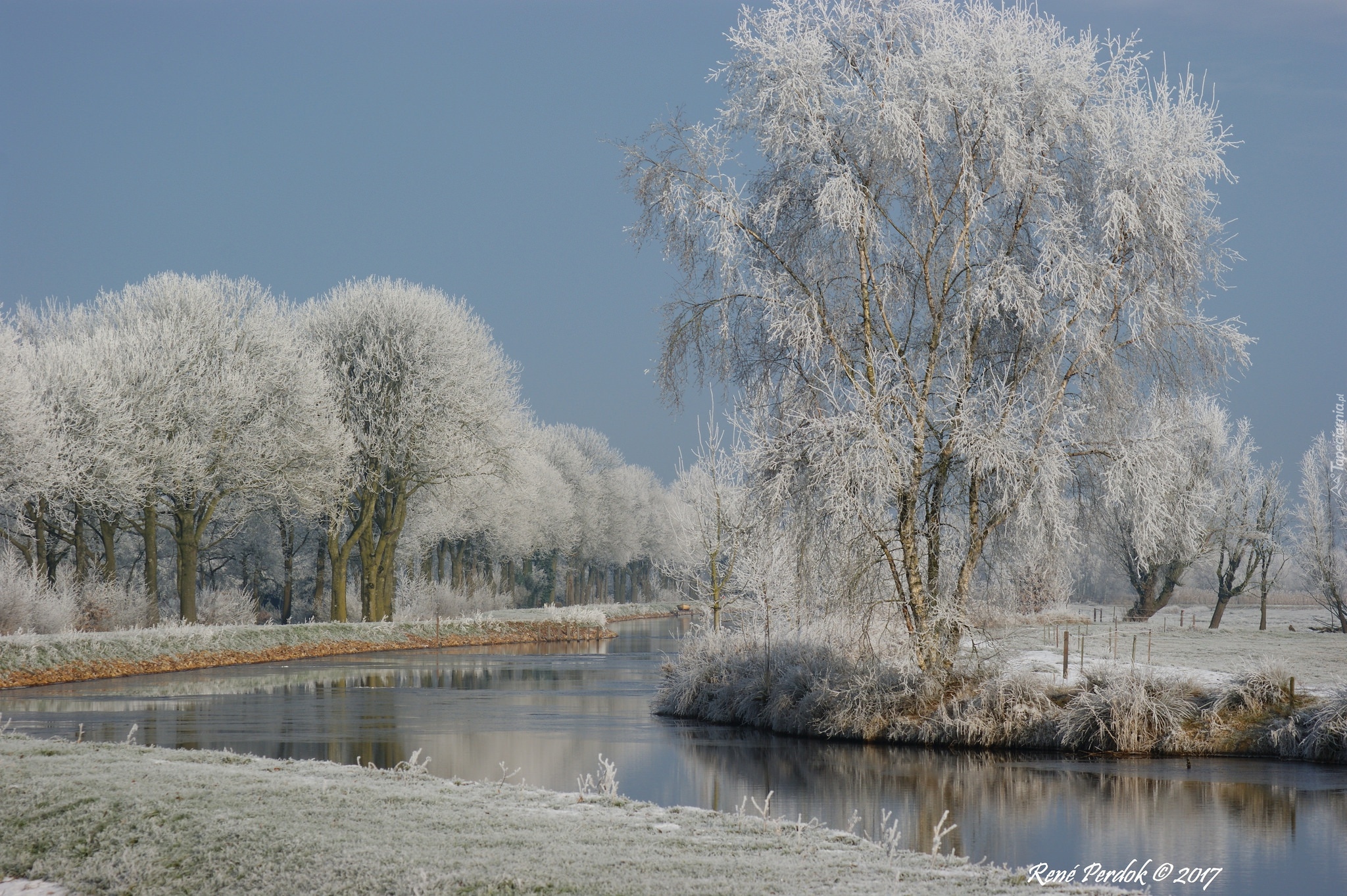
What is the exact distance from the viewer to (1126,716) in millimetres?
16703

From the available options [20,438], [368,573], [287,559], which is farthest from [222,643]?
[287,559]

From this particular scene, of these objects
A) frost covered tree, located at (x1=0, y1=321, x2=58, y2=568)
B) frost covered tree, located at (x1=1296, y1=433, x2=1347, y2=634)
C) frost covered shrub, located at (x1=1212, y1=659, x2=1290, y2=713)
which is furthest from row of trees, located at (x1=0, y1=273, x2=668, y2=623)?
frost covered tree, located at (x1=1296, y1=433, x2=1347, y2=634)

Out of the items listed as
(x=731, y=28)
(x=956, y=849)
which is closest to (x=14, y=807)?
(x=956, y=849)

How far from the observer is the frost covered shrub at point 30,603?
2892 cm

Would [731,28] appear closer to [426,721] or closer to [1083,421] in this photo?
[1083,421]

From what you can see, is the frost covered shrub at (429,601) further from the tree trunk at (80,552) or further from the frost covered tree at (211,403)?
the tree trunk at (80,552)

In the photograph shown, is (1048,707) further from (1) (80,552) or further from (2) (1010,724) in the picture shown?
(1) (80,552)

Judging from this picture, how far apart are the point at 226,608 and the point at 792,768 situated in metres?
32.8

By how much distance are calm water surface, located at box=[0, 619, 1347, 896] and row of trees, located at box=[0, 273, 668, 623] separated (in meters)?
8.62

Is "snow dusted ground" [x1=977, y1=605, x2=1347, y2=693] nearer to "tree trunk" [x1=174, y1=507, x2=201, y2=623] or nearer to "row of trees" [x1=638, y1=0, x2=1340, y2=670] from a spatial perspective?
"row of trees" [x1=638, y1=0, x2=1340, y2=670]

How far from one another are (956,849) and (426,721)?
1196cm

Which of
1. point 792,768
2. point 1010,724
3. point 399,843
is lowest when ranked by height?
point 792,768

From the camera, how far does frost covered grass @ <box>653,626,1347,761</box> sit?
16.5m

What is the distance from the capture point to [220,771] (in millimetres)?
11781
